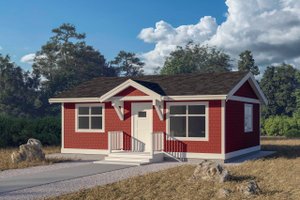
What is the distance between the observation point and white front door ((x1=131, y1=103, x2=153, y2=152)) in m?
19.7

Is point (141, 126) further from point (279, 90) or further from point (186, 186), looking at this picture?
point (279, 90)

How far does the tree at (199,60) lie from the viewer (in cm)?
7026

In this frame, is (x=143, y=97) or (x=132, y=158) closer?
(x=132, y=158)

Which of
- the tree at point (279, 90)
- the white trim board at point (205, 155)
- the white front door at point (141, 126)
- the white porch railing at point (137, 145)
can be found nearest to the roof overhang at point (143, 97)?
the white front door at point (141, 126)

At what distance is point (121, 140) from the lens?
66.6 ft

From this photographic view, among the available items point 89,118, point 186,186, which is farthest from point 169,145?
point 186,186

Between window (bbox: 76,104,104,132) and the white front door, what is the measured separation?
5.99 ft

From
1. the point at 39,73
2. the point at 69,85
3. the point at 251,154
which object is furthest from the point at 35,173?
the point at 39,73

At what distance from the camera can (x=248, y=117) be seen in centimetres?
2208

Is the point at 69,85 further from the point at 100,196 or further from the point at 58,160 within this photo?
the point at 100,196

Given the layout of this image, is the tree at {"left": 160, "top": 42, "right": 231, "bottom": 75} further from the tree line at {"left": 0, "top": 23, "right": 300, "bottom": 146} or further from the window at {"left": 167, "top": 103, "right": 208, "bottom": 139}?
the window at {"left": 167, "top": 103, "right": 208, "bottom": 139}

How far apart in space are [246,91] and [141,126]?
579cm

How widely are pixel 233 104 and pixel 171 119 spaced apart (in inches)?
117

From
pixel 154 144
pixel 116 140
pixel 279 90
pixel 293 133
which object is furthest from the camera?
pixel 279 90
